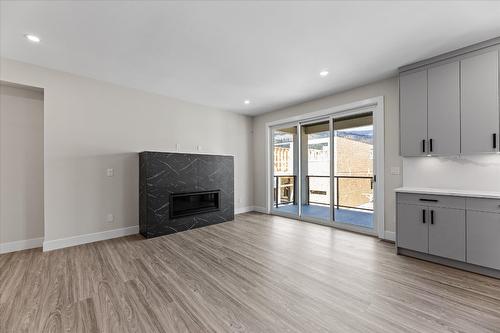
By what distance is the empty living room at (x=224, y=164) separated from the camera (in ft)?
6.38

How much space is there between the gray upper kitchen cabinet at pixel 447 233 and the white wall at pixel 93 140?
14.9ft

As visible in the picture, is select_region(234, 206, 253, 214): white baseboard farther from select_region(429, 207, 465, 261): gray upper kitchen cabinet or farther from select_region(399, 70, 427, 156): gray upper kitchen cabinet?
select_region(429, 207, 465, 261): gray upper kitchen cabinet

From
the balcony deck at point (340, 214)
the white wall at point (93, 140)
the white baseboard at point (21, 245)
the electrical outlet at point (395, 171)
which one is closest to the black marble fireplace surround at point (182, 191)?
the white wall at point (93, 140)

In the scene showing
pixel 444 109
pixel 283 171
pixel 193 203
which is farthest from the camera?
pixel 283 171

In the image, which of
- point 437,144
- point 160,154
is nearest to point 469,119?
point 437,144

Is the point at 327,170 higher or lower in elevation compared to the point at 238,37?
lower

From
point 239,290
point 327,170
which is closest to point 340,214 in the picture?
point 327,170

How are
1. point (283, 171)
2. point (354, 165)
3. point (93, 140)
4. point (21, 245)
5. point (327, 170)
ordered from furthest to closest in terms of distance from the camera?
point (283, 171), point (327, 170), point (354, 165), point (93, 140), point (21, 245)

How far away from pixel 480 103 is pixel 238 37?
3.10 metres

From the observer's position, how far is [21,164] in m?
3.26

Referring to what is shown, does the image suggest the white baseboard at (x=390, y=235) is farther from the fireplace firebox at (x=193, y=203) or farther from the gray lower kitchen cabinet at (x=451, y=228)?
the fireplace firebox at (x=193, y=203)

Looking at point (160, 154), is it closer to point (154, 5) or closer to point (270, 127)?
point (154, 5)

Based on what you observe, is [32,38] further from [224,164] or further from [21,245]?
[224,164]

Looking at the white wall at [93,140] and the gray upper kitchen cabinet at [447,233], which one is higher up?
the white wall at [93,140]
